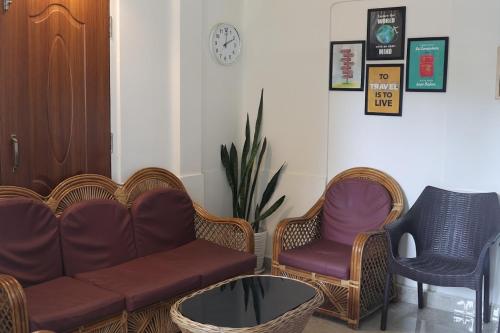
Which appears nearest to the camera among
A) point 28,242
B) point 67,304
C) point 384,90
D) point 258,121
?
point 67,304

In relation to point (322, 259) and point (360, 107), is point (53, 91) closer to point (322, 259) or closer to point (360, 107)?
point (322, 259)

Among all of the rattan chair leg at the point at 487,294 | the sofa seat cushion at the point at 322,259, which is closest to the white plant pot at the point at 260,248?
the sofa seat cushion at the point at 322,259

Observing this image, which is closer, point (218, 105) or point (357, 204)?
point (357, 204)

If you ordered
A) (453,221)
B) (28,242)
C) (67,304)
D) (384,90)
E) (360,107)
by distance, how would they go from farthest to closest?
(360,107)
(384,90)
(453,221)
(28,242)
(67,304)

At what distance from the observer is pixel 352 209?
165 inches

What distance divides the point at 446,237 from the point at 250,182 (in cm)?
172

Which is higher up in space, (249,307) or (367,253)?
(367,253)

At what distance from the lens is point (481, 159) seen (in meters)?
3.82

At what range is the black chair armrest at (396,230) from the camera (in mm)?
3643

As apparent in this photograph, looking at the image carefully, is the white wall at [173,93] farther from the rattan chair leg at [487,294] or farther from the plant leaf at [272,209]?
the rattan chair leg at [487,294]

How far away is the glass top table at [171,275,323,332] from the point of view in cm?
275

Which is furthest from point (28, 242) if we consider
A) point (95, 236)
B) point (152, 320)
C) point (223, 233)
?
point (223, 233)

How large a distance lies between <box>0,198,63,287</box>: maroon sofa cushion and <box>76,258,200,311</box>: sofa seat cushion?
0.21 metres

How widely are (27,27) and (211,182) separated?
1.95 metres
